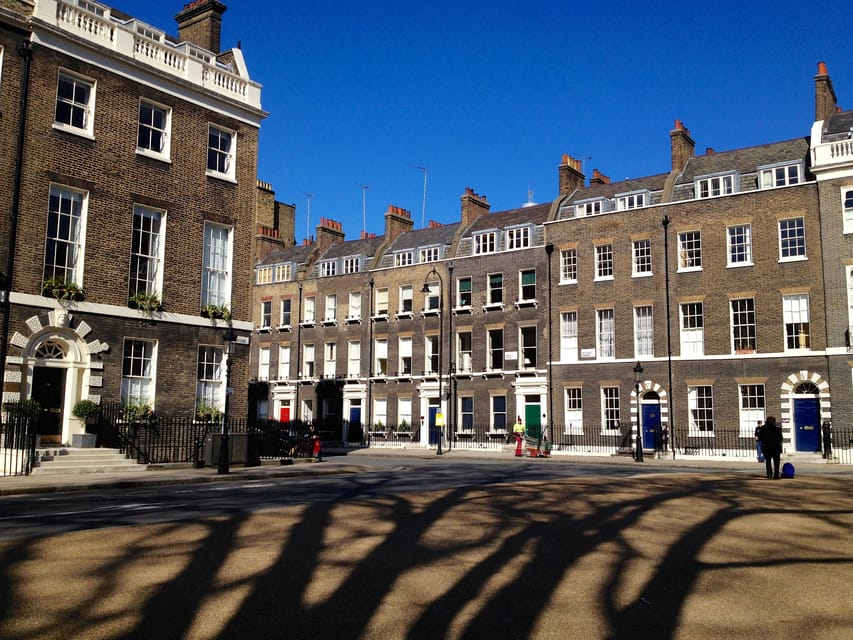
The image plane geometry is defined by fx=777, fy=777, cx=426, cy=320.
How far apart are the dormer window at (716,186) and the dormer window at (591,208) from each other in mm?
5599

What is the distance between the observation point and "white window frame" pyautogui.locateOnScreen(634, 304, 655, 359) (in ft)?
137

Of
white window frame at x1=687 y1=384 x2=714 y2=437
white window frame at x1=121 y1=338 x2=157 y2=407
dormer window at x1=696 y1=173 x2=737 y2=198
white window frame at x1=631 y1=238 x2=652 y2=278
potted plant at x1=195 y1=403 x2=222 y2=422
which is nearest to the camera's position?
white window frame at x1=121 y1=338 x2=157 y2=407

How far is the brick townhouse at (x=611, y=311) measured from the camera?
3719 centimetres

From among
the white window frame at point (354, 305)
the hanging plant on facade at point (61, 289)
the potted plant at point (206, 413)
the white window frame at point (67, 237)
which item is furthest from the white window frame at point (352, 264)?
the hanging plant on facade at point (61, 289)

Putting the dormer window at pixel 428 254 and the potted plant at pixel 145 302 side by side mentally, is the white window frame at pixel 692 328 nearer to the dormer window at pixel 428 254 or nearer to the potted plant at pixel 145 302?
the dormer window at pixel 428 254

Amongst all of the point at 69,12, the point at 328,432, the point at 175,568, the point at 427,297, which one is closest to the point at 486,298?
the point at 427,297

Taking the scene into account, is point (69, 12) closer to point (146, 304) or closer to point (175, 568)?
point (146, 304)

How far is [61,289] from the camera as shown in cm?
2362

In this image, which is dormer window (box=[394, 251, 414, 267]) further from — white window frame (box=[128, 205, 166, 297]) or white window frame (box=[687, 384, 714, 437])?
white window frame (box=[128, 205, 166, 297])

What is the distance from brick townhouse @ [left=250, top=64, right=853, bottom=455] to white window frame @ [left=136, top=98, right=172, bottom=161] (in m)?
21.2

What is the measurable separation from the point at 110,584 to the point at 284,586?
168 cm

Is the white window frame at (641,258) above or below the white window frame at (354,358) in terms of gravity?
above

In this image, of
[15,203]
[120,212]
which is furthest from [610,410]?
[15,203]

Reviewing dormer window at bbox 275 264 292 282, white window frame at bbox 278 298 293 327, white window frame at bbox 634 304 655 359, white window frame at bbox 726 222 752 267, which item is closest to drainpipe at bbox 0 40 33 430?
white window frame at bbox 634 304 655 359
